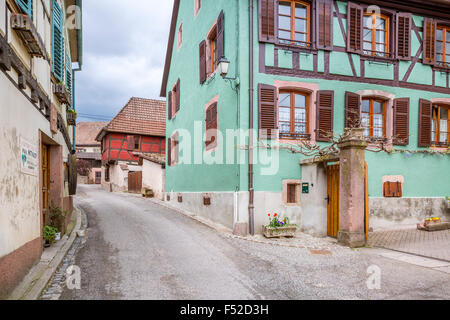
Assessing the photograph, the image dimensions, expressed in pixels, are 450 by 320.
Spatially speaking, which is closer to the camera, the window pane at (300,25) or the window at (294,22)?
the window at (294,22)

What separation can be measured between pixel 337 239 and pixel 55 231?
6.52 metres

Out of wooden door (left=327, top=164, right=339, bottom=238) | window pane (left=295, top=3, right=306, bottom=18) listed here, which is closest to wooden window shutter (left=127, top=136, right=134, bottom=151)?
window pane (left=295, top=3, right=306, bottom=18)

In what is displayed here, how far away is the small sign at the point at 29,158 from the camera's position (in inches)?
201

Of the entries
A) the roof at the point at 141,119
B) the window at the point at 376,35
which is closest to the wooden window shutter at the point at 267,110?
the window at the point at 376,35

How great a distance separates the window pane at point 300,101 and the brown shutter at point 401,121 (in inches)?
120

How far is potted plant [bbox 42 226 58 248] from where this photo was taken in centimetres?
686

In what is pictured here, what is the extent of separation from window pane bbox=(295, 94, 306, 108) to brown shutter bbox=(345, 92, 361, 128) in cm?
129

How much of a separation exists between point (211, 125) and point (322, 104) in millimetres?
3765

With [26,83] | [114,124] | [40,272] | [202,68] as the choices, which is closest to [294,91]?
[202,68]

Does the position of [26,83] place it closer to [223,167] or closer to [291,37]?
[223,167]

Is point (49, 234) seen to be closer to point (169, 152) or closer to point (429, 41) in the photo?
point (169, 152)

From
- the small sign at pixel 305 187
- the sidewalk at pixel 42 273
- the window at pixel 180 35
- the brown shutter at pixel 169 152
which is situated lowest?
the sidewalk at pixel 42 273

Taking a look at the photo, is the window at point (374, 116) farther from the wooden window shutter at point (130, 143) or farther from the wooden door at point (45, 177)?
the wooden window shutter at point (130, 143)

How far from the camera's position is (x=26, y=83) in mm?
5414
